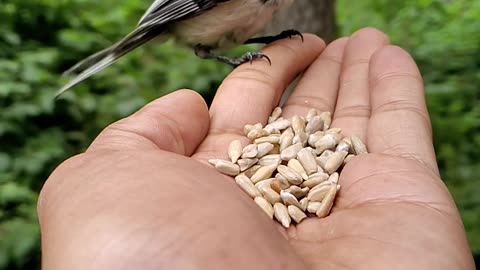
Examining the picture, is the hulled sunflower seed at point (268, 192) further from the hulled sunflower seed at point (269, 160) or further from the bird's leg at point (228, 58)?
the bird's leg at point (228, 58)

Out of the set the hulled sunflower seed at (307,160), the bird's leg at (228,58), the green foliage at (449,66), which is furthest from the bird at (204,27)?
the green foliage at (449,66)

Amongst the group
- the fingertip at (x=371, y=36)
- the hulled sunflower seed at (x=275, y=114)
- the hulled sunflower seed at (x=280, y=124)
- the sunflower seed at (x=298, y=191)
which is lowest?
the sunflower seed at (x=298, y=191)

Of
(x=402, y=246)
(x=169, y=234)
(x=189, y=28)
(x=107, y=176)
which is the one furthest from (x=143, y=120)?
(x=189, y=28)

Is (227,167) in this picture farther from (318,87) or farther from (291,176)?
(318,87)

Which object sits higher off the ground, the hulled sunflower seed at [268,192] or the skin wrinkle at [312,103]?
the hulled sunflower seed at [268,192]

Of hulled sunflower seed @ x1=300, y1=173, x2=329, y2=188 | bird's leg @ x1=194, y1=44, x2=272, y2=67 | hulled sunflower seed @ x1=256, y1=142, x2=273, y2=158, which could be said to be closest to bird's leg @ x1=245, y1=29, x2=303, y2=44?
A: bird's leg @ x1=194, y1=44, x2=272, y2=67

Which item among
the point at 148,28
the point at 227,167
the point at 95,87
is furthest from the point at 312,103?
the point at 95,87

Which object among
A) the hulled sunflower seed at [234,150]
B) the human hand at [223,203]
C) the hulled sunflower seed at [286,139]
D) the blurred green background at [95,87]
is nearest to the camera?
the human hand at [223,203]
